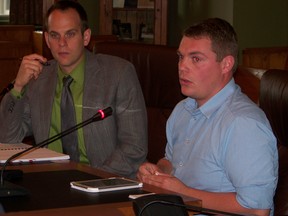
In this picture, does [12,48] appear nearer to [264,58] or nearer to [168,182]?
[264,58]

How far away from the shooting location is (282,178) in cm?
226

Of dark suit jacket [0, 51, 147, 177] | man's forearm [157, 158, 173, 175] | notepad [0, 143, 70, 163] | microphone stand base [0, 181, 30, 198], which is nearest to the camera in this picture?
microphone stand base [0, 181, 30, 198]

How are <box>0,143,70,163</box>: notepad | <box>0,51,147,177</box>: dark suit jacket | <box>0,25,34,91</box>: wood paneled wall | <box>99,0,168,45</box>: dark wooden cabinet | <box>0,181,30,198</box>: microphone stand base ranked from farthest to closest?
<box>99,0,168,45</box>: dark wooden cabinet
<box>0,25,34,91</box>: wood paneled wall
<box>0,51,147,177</box>: dark suit jacket
<box>0,143,70,163</box>: notepad
<box>0,181,30,198</box>: microphone stand base

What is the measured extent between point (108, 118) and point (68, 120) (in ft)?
0.59

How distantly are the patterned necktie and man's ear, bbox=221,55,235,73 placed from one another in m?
0.98

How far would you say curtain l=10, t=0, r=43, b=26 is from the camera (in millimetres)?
11539

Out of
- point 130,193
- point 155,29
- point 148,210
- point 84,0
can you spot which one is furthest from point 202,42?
point 84,0

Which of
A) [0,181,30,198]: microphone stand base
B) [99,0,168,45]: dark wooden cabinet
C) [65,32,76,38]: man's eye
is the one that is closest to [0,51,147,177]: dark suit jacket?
[65,32,76,38]: man's eye

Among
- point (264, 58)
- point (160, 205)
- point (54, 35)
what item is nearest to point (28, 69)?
point (54, 35)

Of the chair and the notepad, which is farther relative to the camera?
the notepad

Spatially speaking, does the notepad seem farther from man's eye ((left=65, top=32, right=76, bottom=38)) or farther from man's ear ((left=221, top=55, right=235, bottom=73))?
man's ear ((left=221, top=55, right=235, bottom=73))

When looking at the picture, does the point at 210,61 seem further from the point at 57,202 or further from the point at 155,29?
the point at 155,29

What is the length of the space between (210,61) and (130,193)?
55 centimetres

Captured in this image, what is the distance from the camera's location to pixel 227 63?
2.35 meters
